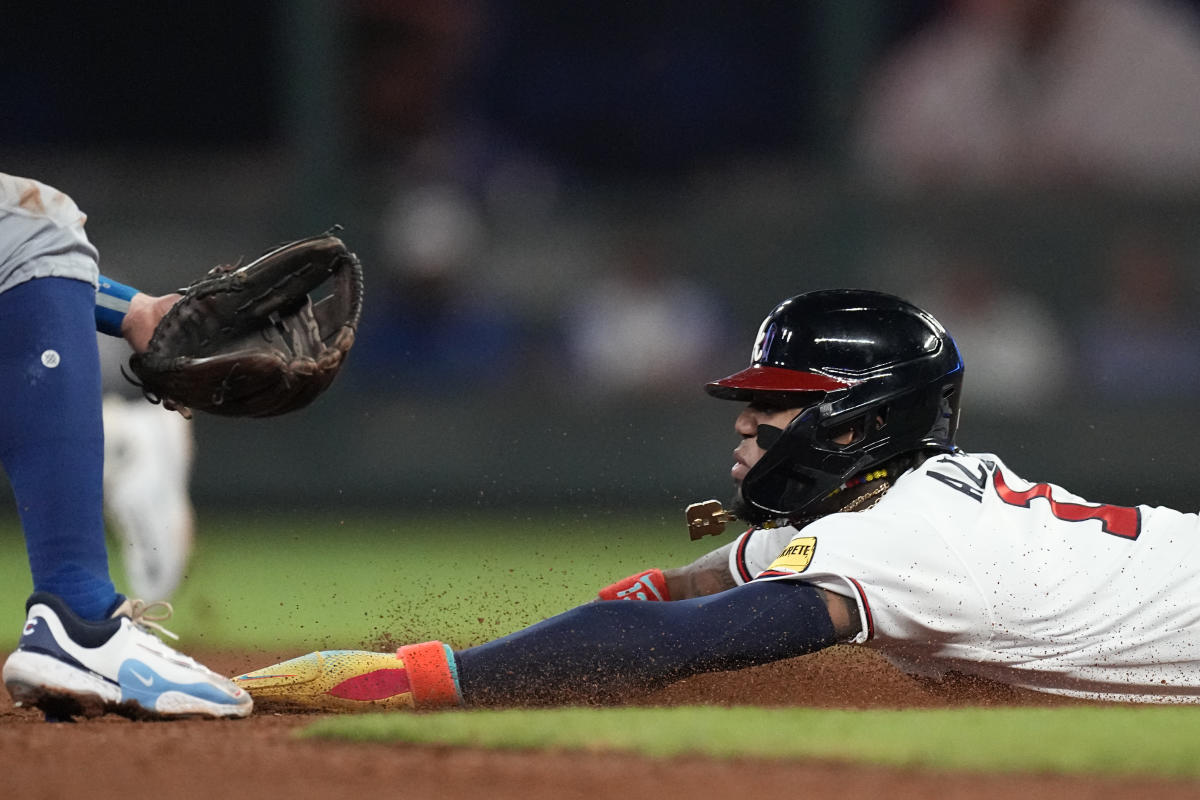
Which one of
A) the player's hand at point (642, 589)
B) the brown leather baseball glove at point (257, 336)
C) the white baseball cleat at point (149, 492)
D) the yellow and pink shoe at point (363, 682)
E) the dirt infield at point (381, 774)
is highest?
the brown leather baseball glove at point (257, 336)

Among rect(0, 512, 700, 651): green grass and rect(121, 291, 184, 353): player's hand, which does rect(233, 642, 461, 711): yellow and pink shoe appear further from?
rect(0, 512, 700, 651): green grass

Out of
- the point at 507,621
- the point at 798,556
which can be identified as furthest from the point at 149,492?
the point at 798,556

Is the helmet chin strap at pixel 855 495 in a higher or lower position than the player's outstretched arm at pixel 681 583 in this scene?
higher

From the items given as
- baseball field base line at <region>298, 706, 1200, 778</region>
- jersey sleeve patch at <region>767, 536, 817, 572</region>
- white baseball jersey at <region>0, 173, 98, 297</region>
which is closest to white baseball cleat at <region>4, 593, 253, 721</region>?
baseball field base line at <region>298, 706, 1200, 778</region>

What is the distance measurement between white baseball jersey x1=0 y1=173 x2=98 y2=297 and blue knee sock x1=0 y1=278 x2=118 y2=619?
0.09ft

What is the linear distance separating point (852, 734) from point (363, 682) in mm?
945

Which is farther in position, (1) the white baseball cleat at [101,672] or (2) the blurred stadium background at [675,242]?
(2) the blurred stadium background at [675,242]

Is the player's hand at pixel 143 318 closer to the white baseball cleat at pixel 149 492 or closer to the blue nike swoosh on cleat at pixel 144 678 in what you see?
the blue nike swoosh on cleat at pixel 144 678

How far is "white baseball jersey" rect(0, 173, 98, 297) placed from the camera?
280cm

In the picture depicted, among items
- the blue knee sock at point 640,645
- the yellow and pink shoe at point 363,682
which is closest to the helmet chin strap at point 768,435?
→ the blue knee sock at point 640,645

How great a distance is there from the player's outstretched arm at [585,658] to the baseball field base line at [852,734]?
0.07 metres

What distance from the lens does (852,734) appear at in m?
2.59

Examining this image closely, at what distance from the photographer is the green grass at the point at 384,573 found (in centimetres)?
519

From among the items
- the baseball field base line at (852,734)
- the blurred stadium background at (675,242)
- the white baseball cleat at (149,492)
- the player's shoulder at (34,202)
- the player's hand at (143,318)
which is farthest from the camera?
the blurred stadium background at (675,242)
